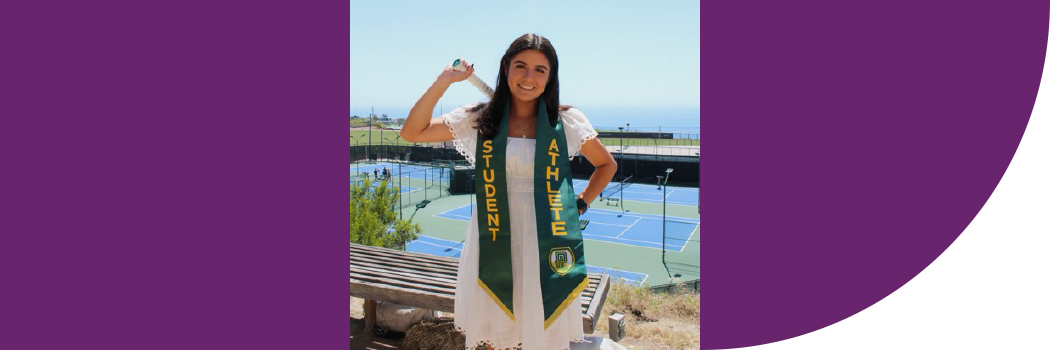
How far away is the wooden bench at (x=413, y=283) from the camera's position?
2561 millimetres

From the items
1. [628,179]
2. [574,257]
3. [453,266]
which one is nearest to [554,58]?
[574,257]

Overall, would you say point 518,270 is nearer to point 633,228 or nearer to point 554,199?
point 554,199

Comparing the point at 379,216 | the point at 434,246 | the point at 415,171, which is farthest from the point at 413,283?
the point at 415,171

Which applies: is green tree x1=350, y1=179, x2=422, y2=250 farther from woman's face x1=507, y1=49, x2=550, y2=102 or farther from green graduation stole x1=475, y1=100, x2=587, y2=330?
woman's face x1=507, y1=49, x2=550, y2=102

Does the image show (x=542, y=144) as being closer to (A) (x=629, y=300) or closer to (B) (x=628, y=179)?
(A) (x=629, y=300)

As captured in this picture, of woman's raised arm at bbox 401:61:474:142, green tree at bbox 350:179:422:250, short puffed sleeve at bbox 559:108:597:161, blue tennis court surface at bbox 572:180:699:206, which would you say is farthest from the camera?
blue tennis court surface at bbox 572:180:699:206

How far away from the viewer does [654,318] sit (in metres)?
3.66

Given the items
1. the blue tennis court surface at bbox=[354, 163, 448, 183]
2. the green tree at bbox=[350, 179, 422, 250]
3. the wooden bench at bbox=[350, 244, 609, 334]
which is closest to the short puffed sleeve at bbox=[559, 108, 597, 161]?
the wooden bench at bbox=[350, 244, 609, 334]

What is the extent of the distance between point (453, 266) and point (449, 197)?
2527 centimetres

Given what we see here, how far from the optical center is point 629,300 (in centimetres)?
380

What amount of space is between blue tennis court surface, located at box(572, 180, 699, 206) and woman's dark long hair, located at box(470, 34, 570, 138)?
2501cm

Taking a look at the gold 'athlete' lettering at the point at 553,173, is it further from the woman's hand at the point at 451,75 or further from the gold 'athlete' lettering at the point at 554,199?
the woman's hand at the point at 451,75

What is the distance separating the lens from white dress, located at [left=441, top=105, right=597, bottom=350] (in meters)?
1.66

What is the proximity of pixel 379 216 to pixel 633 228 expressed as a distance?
384 inches
